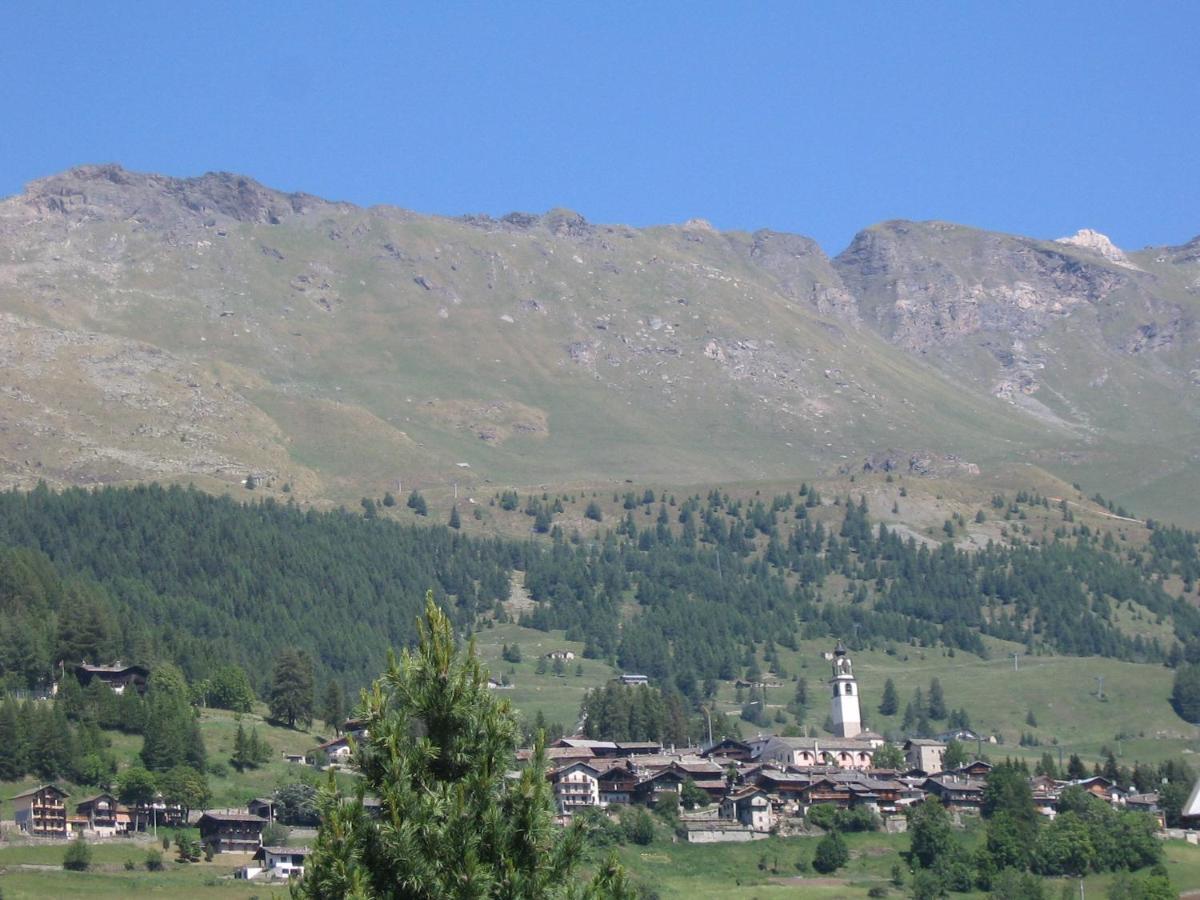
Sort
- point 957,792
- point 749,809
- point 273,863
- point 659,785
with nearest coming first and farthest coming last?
point 273,863, point 749,809, point 659,785, point 957,792

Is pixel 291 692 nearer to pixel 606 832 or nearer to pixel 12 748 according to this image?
pixel 12 748

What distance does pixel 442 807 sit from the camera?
25344 millimetres

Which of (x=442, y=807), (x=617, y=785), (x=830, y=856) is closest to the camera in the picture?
(x=442, y=807)

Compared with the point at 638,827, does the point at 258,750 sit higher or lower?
higher

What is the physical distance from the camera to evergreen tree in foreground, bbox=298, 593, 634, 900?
25.0m

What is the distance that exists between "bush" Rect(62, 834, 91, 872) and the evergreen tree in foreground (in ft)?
315

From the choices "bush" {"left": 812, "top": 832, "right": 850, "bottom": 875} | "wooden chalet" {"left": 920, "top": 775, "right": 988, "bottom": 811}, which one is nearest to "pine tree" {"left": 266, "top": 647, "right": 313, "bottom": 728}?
"bush" {"left": 812, "top": 832, "right": 850, "bottom": 875}

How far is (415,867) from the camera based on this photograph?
2503 centimetres

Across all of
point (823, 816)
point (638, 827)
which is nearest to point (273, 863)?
point (638, 827)

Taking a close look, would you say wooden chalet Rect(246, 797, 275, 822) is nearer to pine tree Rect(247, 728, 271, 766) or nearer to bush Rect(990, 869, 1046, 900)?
pine tree Rect(247, 728, 271, 766)

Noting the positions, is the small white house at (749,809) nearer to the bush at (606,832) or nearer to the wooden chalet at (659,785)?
the wooden chalet at (659,785)

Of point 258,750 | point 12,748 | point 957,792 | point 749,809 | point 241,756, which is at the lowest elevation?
point 749,809

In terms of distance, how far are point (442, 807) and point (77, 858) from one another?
97967 millimetres

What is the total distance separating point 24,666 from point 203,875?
2103 inches
